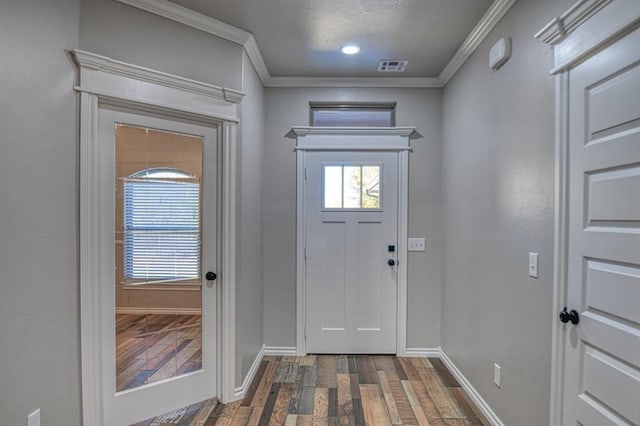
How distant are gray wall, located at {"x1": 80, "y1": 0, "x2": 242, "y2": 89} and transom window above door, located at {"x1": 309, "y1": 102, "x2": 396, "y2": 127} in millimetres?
1034

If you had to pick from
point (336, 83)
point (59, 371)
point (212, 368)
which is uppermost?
point (336, 83)

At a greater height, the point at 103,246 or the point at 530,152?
the point at 530,152

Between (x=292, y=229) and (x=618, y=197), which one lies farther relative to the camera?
(x=292, y=229)

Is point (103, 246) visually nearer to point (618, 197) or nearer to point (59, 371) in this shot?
point (59, 371)

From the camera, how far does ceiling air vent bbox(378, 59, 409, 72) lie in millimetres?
2883

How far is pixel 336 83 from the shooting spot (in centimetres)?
322

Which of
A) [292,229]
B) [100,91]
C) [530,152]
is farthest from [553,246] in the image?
[100,91]

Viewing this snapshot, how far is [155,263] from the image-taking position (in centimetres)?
224

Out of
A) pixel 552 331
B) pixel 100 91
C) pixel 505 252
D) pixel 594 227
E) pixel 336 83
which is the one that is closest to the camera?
pixel 594 227

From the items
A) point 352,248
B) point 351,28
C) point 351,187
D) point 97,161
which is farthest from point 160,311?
point 351,28

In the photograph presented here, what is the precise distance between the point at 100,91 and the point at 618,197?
2.56m

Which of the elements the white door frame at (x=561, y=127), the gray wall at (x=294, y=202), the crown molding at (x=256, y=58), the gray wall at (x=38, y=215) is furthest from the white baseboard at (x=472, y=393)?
the crown molding at (x=256, y=58)

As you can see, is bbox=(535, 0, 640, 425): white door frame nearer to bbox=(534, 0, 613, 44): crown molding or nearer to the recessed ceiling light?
bbox=(534, 0, 613, 44): crown molding

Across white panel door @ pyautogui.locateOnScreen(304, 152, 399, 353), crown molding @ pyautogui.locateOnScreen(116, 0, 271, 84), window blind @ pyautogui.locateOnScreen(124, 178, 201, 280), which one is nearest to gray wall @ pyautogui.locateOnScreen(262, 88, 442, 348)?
white panel door @ pyautogui.locateOnScreen(304, 152, 399, 353)
